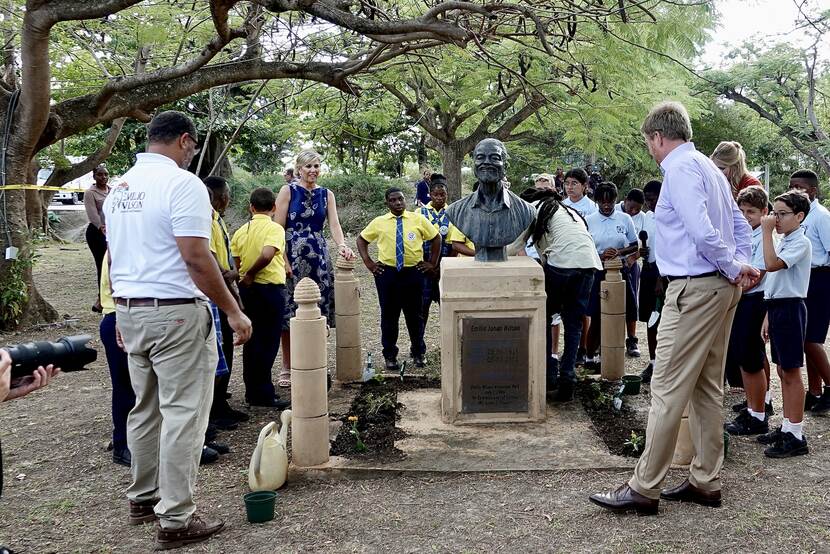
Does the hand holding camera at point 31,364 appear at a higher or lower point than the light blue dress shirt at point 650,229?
lower

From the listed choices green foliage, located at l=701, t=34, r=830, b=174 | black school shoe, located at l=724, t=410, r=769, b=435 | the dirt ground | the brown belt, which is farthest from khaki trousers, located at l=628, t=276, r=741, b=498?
green foliage, located at l=701, t=34, r=830, b=174

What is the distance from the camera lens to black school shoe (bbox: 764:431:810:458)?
16.9 feet

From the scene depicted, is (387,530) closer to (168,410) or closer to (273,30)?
(168,410)

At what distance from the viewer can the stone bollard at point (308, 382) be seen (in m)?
4.82

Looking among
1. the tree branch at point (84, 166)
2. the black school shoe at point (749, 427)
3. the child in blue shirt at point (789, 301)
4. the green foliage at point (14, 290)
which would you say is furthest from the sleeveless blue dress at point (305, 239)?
the tree branch at point (84, 166)

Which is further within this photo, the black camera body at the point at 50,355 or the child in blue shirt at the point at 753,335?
the child in blue shirt at the point at 753,335

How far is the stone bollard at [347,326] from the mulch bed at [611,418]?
216cm

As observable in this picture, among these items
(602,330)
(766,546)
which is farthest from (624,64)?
(766,546)

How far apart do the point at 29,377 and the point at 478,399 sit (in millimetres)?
3770

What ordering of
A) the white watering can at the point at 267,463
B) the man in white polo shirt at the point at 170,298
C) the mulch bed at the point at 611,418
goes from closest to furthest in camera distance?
the man in white polo shirt at the point at 170,298 < the white watering can at the point at 267,463 < the mulch bed at the point at 611,418

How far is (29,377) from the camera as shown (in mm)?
2691

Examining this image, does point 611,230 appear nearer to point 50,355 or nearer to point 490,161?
point 490,161

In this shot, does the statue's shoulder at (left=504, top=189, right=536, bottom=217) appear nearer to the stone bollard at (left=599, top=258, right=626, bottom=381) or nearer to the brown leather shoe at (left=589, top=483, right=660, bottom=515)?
the stone bollard at (left=599, top=258, right=626, bottom=381)

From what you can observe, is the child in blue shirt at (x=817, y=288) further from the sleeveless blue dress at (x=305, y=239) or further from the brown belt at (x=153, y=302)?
the brown belt at (x=153, y=302)
